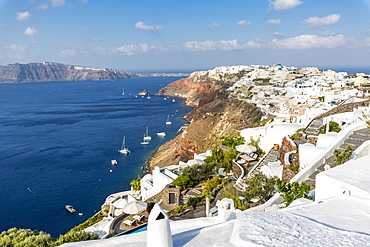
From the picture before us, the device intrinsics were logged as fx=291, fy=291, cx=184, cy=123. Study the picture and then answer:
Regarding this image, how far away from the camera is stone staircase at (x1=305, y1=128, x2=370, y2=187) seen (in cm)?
1107

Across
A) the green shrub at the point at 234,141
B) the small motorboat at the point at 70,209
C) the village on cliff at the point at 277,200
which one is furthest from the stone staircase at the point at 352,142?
the small motorboat at the point at 70,209

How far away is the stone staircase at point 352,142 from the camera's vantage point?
11072 mm

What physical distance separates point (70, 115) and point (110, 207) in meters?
59.1

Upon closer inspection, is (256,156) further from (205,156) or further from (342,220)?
(342,220)

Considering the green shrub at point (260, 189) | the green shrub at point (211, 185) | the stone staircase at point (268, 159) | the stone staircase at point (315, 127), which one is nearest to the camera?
the green shrub at point (260, 189)

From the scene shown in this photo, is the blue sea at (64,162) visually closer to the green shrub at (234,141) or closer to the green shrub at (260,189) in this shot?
the green shrub at (234,141)

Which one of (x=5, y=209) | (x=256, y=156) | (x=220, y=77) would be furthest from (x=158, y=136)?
(x=220, y=77)

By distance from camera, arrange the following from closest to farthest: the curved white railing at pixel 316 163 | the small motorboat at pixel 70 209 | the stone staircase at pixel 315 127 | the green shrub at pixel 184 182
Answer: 1. the curved white railing at pixel 316 163
2. the stone staircase at pixel 315 127
3. the green shrub at pixel 184 182
4. the small motorboat at pixel 70 209

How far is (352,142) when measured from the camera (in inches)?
488

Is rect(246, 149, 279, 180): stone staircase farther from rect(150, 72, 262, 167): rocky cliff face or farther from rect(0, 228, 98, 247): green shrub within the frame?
rect(150, 72, 262, 167): rocky cliff face

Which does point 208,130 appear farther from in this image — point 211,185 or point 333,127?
point 333,127

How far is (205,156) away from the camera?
915 inches

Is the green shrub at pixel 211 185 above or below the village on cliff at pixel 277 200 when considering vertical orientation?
below

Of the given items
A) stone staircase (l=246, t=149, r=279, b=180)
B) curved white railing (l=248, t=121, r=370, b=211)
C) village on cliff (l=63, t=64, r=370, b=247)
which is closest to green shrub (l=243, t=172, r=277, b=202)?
village on cliff (l=63, t=64, r=370, b=247)
